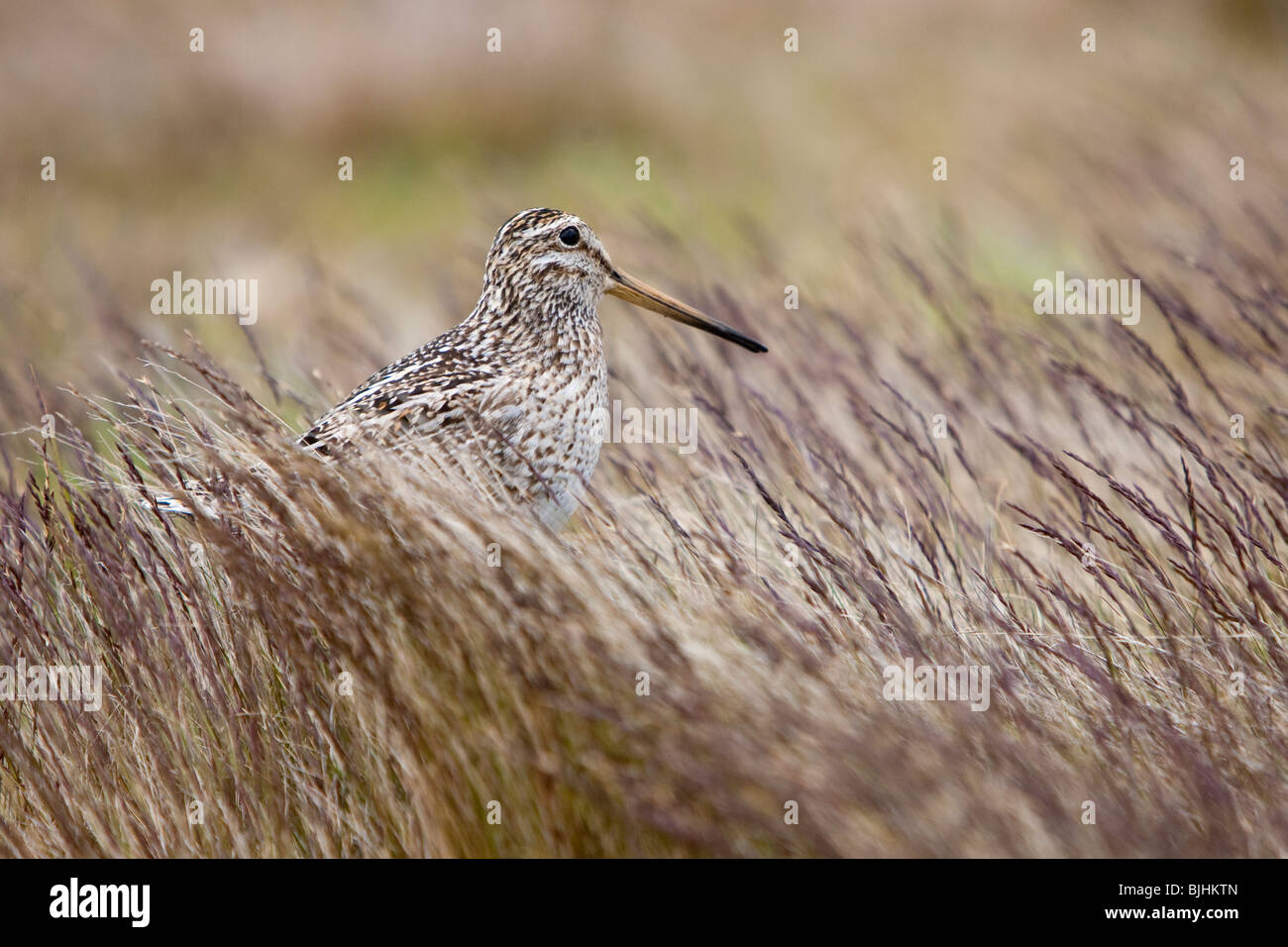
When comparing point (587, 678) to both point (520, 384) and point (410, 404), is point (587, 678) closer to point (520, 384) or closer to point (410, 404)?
point (410, 404)

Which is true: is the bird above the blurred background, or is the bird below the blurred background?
below

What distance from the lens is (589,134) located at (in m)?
12.9

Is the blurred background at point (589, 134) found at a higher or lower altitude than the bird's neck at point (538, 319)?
higher

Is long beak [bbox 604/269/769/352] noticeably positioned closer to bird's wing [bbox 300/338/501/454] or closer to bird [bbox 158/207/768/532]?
bird [bbox 158/207/768/532]

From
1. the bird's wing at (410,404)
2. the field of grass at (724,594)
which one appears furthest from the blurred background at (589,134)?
the bird's wing at (410,404)

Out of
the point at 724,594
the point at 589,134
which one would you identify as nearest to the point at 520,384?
the point at 724,594

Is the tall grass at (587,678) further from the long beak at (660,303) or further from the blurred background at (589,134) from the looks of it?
the blurred background at (589,134)

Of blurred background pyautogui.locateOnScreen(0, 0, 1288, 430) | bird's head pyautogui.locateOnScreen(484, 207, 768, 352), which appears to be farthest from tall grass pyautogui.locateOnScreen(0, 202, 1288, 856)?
blurred background pyautogui.locateOnScreen(0, 0, 1288, 430)

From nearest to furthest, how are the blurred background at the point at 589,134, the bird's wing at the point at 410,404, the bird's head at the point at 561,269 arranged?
1. the bird's wing at the point at 410,404
2. the bird's head at the point at 561,269
3. the blurred background at the point at 589,134

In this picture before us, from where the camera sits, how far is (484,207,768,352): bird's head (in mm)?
4156

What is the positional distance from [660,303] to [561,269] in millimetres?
377

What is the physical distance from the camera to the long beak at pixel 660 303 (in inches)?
164

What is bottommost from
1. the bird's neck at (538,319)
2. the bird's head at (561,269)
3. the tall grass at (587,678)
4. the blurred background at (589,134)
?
the tall grass at (587,678)

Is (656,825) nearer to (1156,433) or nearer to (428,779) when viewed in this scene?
(428,779)
